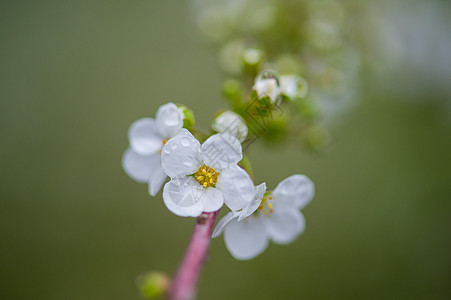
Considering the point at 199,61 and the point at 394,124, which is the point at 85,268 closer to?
the point at 199,61

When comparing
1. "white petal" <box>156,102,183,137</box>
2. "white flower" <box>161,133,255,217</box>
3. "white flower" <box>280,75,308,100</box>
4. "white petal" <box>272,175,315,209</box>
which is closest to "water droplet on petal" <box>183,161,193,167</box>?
"white flower" <box>161,133,255,217</box>

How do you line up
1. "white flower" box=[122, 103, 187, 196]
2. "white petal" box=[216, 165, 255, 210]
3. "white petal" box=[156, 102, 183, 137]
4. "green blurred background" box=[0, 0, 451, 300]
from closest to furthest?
"white petal" box=[216, 165, 255, 210]
"white petal" box=[156, 102, 183, 137]
"white flower" box=[122, 103, 187, 196]
"green blurred background" box=[0, 0, 451, 300]

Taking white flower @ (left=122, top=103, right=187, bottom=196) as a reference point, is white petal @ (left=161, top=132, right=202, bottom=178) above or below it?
below

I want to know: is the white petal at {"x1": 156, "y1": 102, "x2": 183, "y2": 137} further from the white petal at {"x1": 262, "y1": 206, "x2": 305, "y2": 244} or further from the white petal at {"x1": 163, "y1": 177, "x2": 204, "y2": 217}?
the white petal at {"x1": 262, "y1": 206, "x2": 305, "y2": 244}

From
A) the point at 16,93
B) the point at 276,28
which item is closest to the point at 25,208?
the point at 16,93

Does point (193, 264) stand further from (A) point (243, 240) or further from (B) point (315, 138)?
(B) point (315, 138)

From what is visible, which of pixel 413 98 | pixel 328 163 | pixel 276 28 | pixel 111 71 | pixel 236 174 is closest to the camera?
pixel 236 174

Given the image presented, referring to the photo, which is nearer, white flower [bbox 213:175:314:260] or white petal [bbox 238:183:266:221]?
white petal [bbox 238:183:266:221]

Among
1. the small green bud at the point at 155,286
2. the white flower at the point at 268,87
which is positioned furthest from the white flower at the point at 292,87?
the small green bud at the point at 155,286
